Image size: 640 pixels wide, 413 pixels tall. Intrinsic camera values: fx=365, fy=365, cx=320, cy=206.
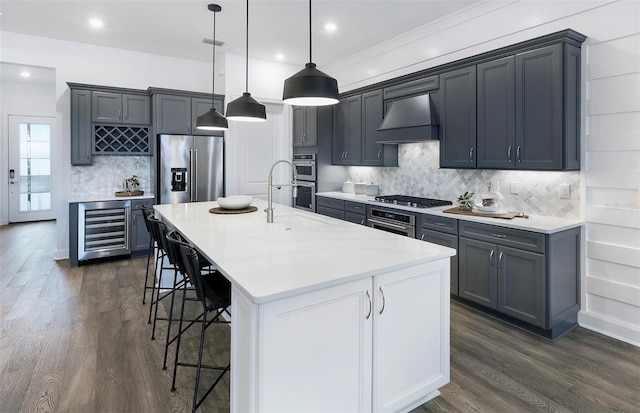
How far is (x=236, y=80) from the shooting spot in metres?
5.71

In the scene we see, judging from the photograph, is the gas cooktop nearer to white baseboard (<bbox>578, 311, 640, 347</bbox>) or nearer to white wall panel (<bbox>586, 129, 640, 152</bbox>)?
white wall panel (<bbox>586, 129, 640, 152</bbox>)

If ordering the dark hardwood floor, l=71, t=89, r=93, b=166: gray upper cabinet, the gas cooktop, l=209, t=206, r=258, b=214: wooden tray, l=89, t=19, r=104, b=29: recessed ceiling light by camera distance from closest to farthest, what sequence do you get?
the dark hardwood floor, l=209, t=206, r=258, b=214: wooden tray, the gas cooktop, l=89, t=19, r=104, b=29: recessed ceiling light, l=71, t=89, r=93, b=166: gray upper cabinet

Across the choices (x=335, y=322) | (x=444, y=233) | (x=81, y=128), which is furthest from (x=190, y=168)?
(x=335, y=322)

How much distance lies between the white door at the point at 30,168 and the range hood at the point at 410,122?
7.50m

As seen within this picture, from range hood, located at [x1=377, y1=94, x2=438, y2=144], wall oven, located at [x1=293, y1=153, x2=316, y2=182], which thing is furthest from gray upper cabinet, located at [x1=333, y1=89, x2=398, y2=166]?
wall oven, located at [x1=293, y1=153, x2=316, y2=182]

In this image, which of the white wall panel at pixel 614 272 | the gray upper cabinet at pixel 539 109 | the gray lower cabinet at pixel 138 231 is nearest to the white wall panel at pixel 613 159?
the gray upper cabinet at pixel 539 109

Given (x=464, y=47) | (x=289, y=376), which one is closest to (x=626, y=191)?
(x=464, y=47)

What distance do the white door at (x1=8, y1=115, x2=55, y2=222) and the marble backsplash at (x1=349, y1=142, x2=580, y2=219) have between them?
7.17 metres

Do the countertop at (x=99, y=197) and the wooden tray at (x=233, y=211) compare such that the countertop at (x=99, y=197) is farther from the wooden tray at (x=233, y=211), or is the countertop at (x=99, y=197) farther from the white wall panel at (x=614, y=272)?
the white wall panel at (x=614, y=272)

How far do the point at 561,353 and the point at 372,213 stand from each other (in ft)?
7.85

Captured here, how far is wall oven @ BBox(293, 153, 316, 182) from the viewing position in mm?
5743

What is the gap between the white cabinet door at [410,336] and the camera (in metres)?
1.83

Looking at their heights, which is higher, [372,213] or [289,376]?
[372,213]

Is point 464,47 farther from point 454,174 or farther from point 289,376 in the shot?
point 289,376
